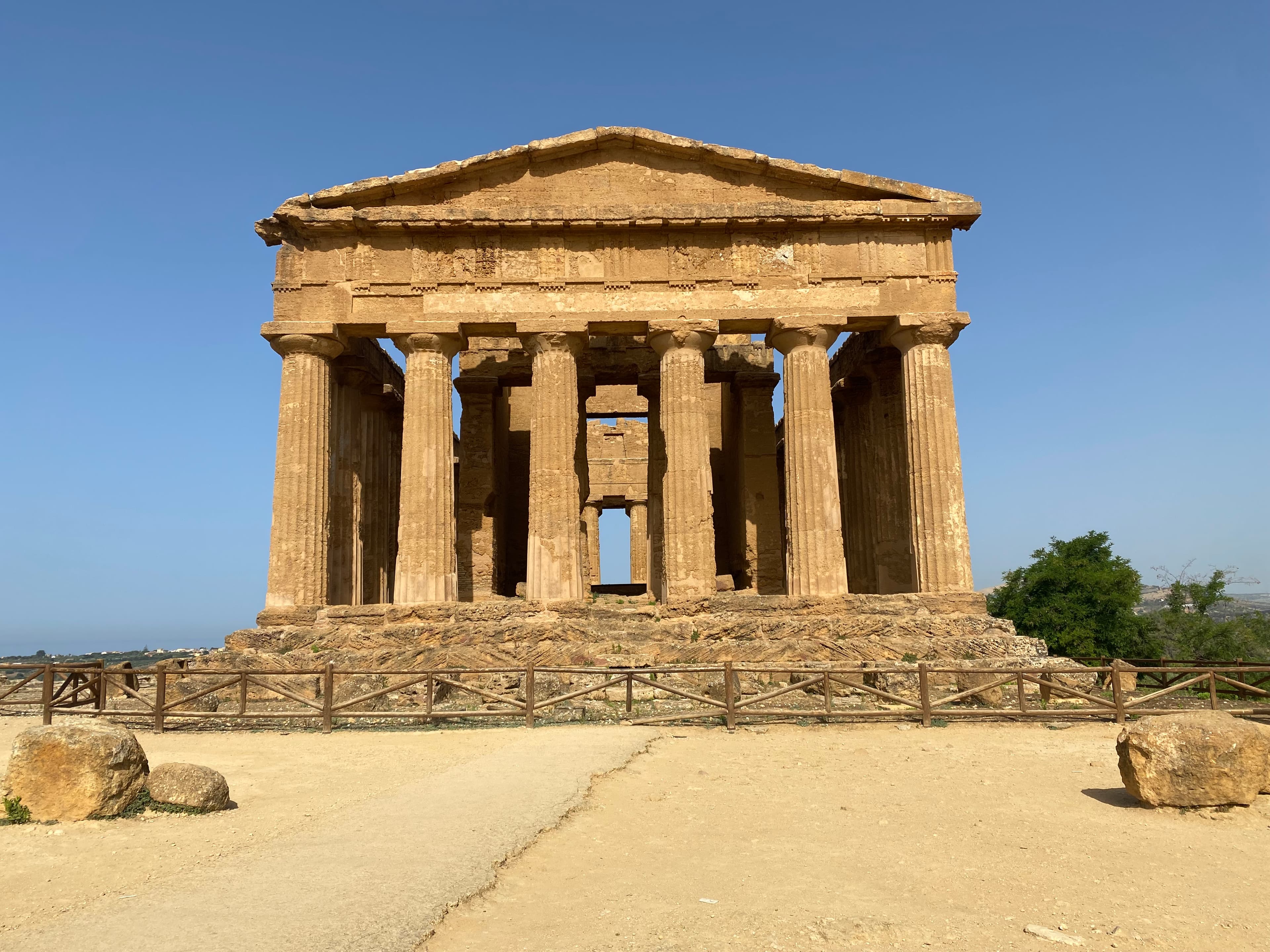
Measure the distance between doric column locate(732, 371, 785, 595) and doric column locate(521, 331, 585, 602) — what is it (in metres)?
5.97

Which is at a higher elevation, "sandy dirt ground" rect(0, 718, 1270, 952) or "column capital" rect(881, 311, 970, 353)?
"column capital" rect(881, 311, 970, 353)

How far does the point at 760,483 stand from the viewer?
2420cm

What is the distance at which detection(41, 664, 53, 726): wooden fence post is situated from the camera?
1372 centimetres

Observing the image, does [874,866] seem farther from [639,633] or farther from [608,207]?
[608,207]

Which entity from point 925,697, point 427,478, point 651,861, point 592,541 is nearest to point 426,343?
point 427,478

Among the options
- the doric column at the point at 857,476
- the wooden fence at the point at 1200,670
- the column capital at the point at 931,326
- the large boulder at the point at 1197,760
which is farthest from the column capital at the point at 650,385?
the large boulder at the point at 1197,760

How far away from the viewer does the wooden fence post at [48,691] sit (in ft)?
45.0

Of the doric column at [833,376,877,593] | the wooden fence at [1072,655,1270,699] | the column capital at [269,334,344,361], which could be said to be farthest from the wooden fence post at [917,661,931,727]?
the column capital at [269,334,344,361]

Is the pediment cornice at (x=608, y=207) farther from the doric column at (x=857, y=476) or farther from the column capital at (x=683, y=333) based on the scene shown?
the doric column at (x=857, y=476)

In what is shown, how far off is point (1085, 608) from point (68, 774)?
30.6 metres

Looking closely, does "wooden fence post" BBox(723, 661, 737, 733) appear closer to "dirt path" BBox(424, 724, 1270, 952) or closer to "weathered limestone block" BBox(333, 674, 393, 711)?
"dirt path" BBox(424, 724, 1270, 952)

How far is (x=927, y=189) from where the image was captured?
1998 centimetres

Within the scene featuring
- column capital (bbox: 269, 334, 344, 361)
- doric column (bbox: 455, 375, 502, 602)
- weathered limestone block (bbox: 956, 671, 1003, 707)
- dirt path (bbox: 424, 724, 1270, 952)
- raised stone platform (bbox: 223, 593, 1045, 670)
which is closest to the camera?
dirt path (bbox: 424, 724, 1270, 952)

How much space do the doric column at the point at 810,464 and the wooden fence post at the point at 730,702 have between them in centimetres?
649
